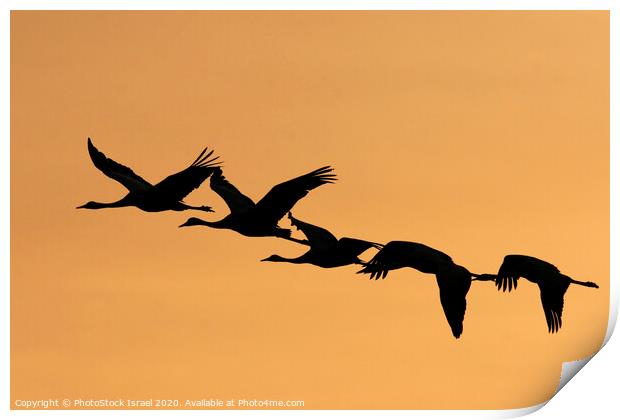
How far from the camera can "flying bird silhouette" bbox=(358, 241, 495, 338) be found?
2750 millimetres

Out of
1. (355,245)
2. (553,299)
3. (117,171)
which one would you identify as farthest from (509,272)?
(117,171)

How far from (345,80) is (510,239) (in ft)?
2.75

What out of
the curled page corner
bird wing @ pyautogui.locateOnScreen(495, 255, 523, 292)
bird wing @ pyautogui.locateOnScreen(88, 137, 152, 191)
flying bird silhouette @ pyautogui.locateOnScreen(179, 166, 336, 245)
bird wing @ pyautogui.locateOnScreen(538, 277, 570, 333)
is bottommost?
the curled page corner

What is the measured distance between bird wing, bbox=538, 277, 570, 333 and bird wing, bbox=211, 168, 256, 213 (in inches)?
43.7

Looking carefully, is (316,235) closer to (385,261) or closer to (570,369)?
(385,261)

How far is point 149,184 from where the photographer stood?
2732mm

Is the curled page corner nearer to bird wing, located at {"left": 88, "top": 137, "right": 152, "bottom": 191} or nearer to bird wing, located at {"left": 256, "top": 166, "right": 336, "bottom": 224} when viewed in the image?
bird wing, located at {"left": 256, "top": 166, "right": 336, "bottom": 224}

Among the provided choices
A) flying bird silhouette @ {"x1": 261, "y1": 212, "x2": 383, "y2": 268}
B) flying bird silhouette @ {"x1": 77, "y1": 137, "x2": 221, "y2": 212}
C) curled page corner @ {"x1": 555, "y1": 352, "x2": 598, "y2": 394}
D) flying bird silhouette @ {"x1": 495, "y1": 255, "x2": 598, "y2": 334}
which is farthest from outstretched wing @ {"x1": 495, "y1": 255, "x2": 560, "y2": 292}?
flying bird silhouette @ {"x1": 77, "y1": 137, "x2": 221, "y2": 212}

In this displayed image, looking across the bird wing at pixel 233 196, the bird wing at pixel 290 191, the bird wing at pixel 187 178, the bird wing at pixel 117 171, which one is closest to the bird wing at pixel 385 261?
the bird wing at pixel 290 191

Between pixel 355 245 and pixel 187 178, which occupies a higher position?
pixel 187 178

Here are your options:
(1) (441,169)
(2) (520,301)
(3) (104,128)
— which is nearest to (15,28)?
(3) (104,128)

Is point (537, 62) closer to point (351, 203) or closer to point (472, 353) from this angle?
point (351, 203)

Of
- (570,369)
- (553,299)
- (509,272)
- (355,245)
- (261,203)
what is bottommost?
(570,369)

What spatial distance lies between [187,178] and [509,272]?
122 cm
